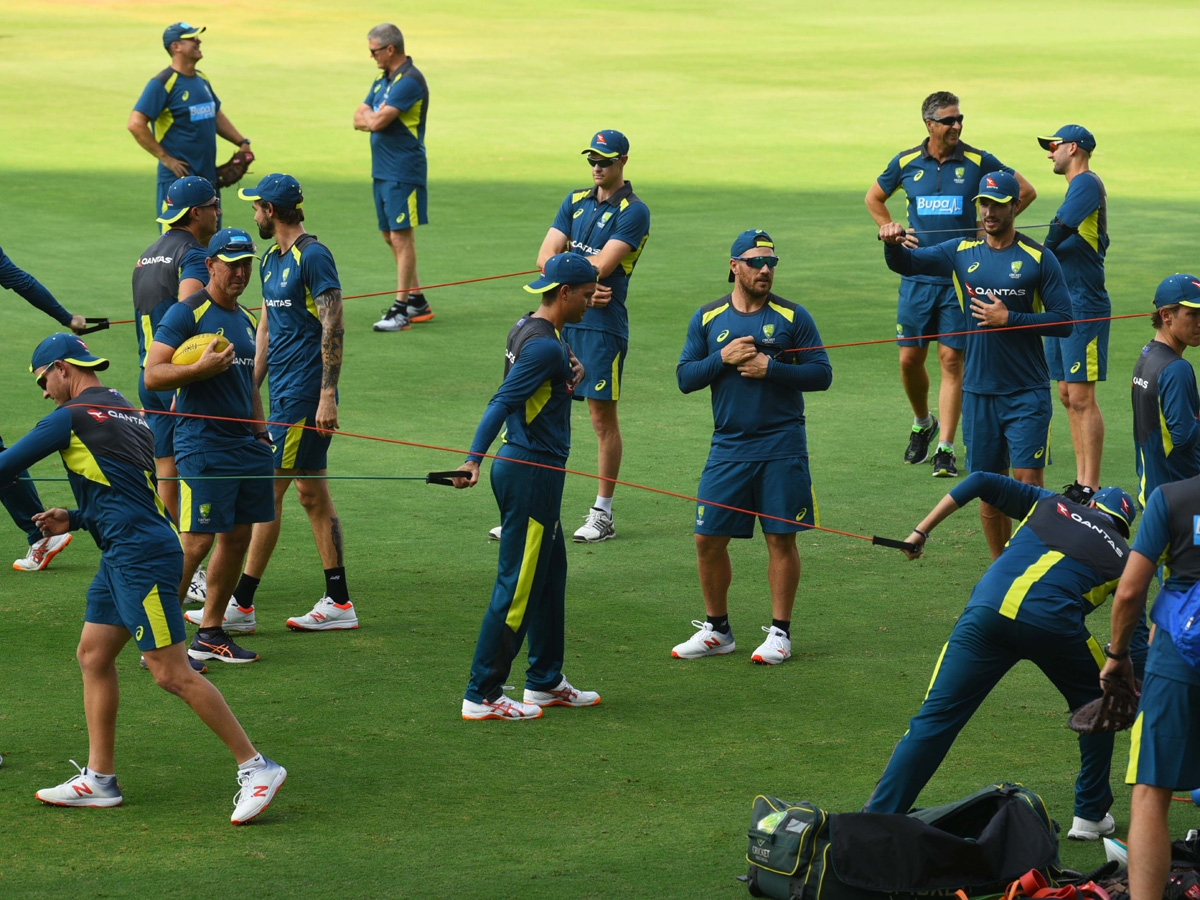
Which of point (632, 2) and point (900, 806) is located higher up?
point (632, 2)

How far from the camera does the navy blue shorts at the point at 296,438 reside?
833 cm

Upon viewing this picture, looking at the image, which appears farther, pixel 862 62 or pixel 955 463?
pixel 862 62

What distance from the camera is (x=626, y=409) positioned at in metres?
13.0

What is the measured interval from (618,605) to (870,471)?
3204 mm

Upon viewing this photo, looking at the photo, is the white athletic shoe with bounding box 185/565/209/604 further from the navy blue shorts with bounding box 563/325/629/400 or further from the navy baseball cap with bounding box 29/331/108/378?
the navy blue shorts with bounding box 563/325/629/400

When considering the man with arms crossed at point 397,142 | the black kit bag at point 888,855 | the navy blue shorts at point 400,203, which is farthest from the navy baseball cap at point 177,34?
the black kit bag at point 888,855

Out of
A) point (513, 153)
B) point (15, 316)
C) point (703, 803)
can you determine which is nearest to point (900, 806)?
point (703, 803)

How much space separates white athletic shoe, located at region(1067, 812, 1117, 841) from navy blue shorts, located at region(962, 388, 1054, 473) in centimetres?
305

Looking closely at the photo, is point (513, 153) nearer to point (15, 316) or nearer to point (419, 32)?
point (15, 316)

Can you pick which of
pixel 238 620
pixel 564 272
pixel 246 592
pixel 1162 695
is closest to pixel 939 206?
pixel 564 272

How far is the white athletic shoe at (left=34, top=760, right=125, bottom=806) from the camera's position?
6223 millimetres

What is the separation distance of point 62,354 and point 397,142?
922cm

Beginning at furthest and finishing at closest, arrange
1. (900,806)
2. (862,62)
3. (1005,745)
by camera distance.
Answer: (862,62) → (1005,745) → (900,806)

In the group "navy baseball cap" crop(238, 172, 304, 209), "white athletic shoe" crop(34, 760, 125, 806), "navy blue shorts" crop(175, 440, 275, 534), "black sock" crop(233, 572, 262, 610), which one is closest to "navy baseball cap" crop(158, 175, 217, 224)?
"navy baseball cap" crop(238, 172, 304, 209)
